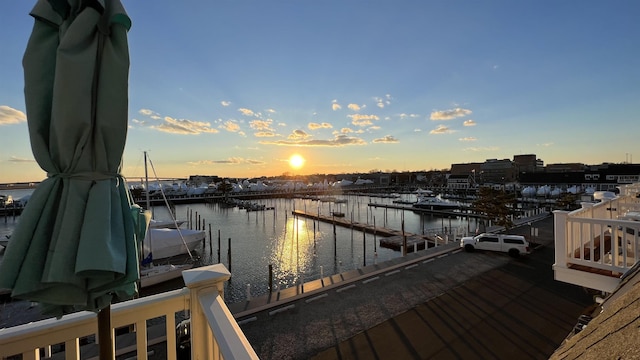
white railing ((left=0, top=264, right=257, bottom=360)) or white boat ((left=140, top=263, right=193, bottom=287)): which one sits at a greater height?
white railing ((left=0, top=264, right=257, bottom=360))

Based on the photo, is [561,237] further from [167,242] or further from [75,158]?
[167,242]

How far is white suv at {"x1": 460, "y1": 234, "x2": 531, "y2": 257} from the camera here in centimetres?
1380

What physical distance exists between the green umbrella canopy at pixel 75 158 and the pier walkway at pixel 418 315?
628cm

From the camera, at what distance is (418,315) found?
8.07 metres

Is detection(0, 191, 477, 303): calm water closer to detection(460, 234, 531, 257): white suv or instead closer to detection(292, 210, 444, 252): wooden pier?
detection(292, 210, 444, 252): wooden pier

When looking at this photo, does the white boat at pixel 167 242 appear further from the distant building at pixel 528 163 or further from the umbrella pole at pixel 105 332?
the distant building at pixel 528 163

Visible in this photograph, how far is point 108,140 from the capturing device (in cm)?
131

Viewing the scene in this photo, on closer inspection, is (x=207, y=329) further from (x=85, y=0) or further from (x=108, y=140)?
(x=85, y=0)

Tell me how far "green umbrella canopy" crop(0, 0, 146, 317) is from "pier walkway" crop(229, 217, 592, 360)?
6.28 m

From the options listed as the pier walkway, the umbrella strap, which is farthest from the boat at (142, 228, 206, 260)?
the umbrella strap

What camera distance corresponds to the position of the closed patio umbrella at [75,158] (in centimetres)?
121

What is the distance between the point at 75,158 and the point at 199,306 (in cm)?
113

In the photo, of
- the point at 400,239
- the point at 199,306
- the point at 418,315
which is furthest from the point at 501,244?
the point at 199,306

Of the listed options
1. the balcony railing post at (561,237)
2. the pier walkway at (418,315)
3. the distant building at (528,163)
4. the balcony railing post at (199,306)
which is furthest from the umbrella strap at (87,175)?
the distant building at (528,163)
